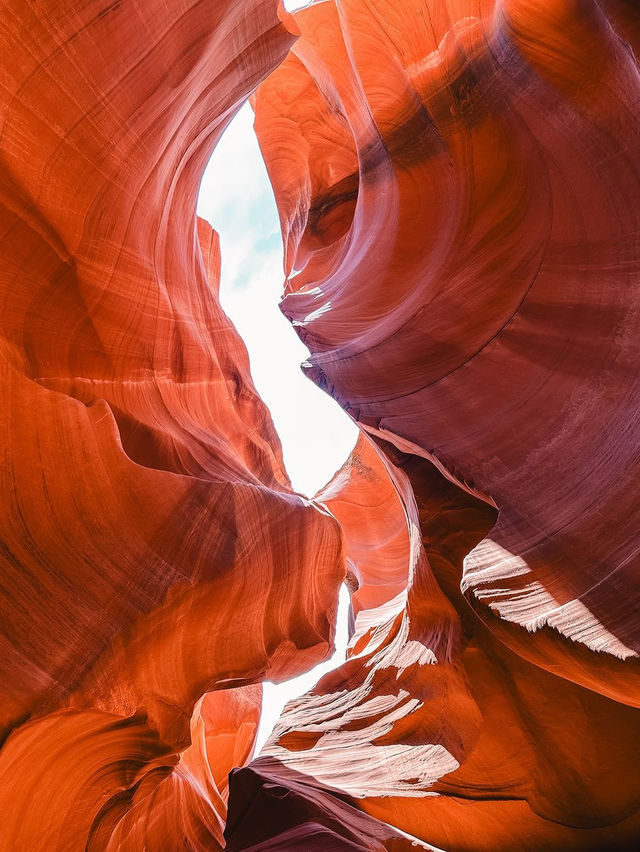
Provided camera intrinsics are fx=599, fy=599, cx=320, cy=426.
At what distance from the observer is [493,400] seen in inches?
155

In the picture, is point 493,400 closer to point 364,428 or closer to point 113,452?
point 364,428

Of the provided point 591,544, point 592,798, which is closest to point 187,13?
point 591,544

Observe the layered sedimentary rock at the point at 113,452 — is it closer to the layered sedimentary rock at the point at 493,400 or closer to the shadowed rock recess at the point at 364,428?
the shadowed rock recess at the point at 364,428

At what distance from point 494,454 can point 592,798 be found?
2.19m

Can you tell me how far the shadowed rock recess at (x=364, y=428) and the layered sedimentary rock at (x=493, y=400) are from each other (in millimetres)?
21

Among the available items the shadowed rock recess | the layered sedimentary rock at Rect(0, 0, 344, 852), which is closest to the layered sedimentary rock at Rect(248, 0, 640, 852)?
the shadowed rock recess

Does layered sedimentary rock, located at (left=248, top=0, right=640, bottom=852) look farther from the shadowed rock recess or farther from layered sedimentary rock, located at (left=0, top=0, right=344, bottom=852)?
layered sedimentary rock, located at (left=0, top=0, right=344, bottom=852)

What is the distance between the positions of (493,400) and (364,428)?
1.38 metres

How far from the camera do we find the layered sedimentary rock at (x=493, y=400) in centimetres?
303

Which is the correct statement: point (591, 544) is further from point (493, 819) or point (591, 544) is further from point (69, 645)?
point (69, 645)

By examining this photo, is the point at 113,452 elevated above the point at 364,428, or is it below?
below

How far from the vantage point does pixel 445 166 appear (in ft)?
15.3

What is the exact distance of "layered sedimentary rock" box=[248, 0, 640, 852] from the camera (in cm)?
303

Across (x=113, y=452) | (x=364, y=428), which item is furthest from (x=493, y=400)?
(x=113, y=452)
